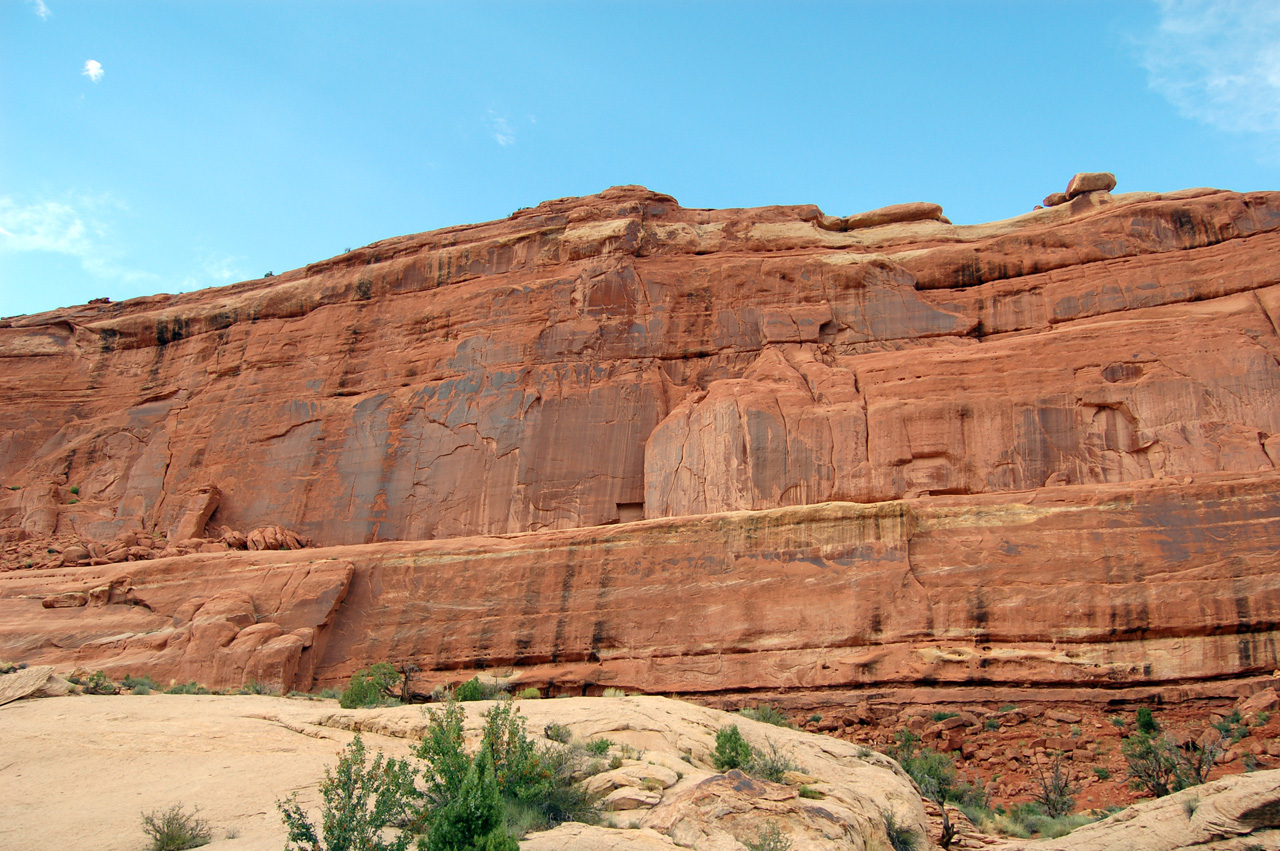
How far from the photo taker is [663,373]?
25672mm

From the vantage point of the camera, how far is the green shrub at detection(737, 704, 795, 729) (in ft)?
53.6

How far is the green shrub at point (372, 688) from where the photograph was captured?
1588 cm

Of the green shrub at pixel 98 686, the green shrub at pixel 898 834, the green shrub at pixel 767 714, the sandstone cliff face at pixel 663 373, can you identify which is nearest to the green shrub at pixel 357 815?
the green shrub at pixel 898 834

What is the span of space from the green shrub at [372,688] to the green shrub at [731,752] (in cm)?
617

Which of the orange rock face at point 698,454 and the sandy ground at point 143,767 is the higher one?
the orange rock face at point 698,454

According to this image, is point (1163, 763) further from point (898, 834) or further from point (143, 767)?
point (143, 767)

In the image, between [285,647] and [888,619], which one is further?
[285,647]

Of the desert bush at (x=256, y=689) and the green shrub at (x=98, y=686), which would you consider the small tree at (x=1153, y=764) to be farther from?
the green shrub at (x=98, y=686)

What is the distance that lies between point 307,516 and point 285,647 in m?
6.62

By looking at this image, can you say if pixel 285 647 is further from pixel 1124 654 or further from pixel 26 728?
pixel 1124 654

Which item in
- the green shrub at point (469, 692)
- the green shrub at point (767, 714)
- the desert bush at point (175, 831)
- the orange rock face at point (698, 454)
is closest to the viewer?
the desert bush at point (175, 831)

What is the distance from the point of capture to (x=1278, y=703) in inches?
579

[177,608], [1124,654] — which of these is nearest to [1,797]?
[177,608]

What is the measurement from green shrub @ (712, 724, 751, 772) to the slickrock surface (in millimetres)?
277
